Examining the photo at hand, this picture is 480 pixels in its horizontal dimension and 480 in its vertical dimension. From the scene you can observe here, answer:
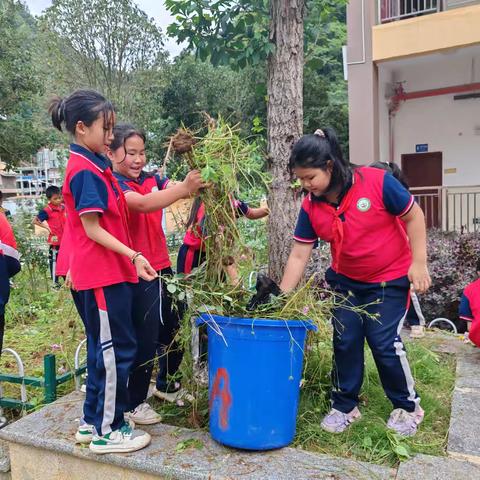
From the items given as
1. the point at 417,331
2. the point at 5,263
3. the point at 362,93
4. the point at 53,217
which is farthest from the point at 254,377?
the point at 362,93

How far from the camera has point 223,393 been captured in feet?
7.74

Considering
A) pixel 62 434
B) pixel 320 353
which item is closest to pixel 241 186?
pixel 320 353

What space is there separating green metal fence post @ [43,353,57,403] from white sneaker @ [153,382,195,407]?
0.61 meters

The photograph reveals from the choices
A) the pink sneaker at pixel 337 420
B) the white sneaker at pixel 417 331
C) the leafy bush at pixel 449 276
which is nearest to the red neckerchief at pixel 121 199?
the pink sneaker at pixel 337 420

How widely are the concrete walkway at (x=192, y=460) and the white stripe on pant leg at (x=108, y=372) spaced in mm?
213

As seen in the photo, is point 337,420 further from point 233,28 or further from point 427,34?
point 427,34

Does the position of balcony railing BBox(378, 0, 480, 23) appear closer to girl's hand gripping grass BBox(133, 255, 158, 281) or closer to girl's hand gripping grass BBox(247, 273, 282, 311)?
girl's hand gripping grass BBox(247, 273, 282, 311)

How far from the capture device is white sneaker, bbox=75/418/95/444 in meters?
2.47

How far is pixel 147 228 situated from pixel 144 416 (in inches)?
39.1

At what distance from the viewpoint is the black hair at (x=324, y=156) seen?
2.43 metres

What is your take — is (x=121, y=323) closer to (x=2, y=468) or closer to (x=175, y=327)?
(x=175, y=327)

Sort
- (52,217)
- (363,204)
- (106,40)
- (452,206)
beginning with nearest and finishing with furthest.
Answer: (363,204)
(52,217)
(452,206)
(106,40)

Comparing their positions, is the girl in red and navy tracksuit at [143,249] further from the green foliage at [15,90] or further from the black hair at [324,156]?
the green foliage at [15,90]

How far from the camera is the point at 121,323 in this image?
2350mm
